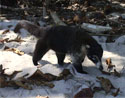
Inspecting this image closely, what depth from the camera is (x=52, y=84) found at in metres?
3.60

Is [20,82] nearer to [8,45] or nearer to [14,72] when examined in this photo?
[14,72]

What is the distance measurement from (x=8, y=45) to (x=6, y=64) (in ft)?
3.23

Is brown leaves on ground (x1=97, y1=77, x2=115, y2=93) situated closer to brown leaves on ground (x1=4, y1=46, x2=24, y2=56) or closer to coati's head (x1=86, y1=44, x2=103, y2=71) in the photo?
coati's head (x1=86, y1=44, x2=103, y2=71)

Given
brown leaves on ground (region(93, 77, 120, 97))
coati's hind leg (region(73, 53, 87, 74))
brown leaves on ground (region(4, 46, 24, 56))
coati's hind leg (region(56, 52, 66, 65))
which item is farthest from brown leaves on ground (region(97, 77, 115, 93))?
brown leaves on ground (region(4, 46, 24, 56))

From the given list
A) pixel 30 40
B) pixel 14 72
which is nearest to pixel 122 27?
pixel 30 40

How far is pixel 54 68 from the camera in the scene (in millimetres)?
4152

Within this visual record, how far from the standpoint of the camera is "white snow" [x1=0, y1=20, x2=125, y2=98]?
3445 mm

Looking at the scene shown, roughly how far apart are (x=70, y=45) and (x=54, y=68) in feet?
1.65

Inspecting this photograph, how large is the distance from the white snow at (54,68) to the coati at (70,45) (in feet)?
0.69

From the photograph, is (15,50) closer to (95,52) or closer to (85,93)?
(95,52)

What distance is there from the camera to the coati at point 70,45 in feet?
13.3

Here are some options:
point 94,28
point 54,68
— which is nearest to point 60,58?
point 54,68

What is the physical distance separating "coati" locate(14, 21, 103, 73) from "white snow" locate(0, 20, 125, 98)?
0.21 meters

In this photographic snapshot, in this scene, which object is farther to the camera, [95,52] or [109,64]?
[109,64]
